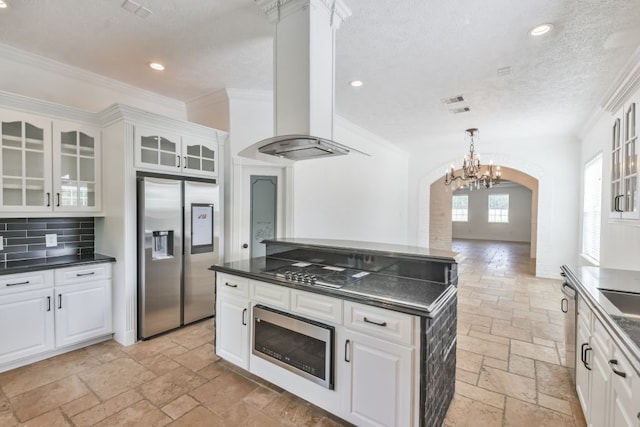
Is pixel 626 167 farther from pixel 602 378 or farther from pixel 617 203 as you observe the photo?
pixel 602 378

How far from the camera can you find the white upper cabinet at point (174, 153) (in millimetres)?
3189

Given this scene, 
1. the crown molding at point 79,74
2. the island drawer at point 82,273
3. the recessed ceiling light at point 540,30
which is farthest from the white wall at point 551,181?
the island drawer at point 82,273

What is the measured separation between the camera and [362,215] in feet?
19.8

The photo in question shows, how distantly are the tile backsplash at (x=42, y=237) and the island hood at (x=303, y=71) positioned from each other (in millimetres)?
2423

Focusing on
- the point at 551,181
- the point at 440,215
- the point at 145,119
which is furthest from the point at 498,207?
the point at 145,119

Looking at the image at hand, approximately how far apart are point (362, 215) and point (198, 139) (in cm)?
343

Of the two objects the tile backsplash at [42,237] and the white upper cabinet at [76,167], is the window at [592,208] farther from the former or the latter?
the tile backsplash at [42,237]

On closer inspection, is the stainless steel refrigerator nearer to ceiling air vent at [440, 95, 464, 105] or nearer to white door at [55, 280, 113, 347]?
white door at [55, 280, 113, 347]

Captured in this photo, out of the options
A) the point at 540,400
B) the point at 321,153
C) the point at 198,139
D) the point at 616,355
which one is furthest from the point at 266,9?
the point at 540,400

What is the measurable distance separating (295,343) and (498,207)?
14.3m

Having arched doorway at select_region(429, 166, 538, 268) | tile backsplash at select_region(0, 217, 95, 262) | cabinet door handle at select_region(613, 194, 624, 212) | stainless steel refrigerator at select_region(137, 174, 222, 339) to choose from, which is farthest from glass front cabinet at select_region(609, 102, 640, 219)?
arched doorway at select_region(429, 166, 538, 268)

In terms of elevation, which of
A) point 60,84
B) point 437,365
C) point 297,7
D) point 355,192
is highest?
point 297,7

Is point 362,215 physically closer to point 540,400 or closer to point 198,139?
point 198,139

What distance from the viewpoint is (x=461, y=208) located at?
48.4ft
